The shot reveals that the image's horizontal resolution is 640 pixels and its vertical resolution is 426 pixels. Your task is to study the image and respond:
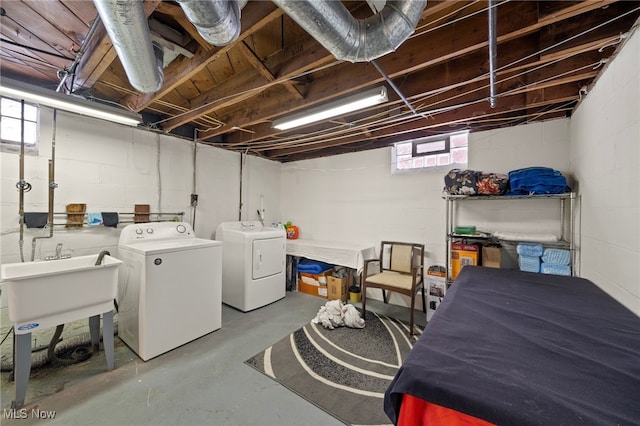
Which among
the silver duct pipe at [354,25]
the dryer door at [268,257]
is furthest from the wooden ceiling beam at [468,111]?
the dryer door at [268,257]

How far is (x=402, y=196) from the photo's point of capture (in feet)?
11.3

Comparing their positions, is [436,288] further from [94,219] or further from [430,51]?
Result: [94,219]

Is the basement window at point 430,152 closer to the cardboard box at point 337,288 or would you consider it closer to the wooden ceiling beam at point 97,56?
the cardboard box at point 337,288

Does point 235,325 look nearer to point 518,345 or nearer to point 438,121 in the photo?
point 518,345

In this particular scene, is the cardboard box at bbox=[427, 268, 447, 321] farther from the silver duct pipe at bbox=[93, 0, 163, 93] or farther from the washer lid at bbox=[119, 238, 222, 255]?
the silver duct pipe at bbox=[93, 0, 163, 93]

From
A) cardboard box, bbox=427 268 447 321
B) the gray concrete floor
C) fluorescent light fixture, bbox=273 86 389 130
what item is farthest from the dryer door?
cardboard box, bbox=427 268 447 321

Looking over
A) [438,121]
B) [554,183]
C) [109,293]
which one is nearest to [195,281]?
[109,293]

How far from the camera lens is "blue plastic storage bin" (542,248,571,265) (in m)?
2.19

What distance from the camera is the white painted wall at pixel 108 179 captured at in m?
2.23

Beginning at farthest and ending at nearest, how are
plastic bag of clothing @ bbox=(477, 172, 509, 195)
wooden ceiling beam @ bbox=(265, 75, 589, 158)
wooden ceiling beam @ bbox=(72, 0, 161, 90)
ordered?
plastic bag of clothing @ bbox=(477, 172, 509, 195) < wooden ceiling beam @ bbox=(265, 75, 589, 158) < wooden ceiling beam @ bbox=(72, 0, 161, 90)

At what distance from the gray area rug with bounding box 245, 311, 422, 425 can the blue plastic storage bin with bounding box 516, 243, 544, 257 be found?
1.35 metres

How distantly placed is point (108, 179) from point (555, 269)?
4667 mm

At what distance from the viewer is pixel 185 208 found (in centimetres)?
340

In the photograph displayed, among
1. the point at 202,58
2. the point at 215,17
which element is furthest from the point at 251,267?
the point at 215,17
